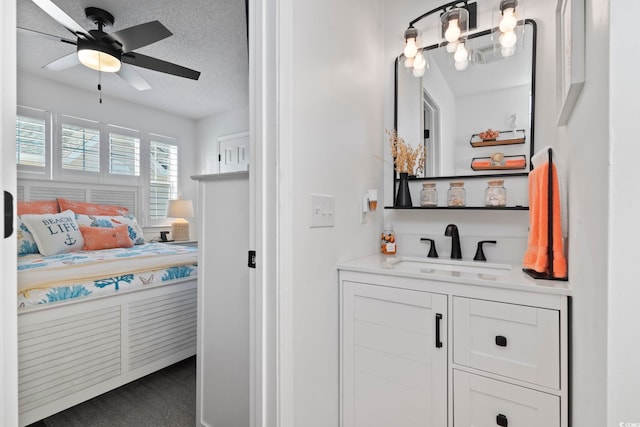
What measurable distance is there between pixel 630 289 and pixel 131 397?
8.14ft

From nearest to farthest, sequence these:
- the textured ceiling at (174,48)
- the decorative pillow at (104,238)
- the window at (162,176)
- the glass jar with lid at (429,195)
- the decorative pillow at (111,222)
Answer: the glass jar with lid at (429,195) < the textured ceiling at (174,48) < the decorative pillow at (104,238) < the decorative pillow at (111,222) < the window at (162,176)

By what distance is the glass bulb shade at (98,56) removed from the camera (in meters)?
2.21

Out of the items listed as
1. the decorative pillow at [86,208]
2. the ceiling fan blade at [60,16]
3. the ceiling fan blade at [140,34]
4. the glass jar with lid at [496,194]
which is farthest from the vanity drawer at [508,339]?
the decorative pillow at [86,208]

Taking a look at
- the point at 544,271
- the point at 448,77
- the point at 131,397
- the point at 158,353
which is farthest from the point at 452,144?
the point at 131,397

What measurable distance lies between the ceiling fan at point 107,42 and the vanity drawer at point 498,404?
263 centimetres

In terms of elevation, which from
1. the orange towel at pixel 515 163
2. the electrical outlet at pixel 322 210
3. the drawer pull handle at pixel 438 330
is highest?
the orange towel at pixel 515 163

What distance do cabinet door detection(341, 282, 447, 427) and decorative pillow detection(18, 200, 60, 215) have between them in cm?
314

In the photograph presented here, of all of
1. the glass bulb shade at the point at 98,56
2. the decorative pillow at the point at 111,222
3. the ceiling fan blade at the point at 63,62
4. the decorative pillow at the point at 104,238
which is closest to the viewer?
the glass bulb shade at the point at 98,56

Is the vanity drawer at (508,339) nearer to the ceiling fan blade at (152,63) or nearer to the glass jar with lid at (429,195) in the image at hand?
the glass jar with lid at (429,195)

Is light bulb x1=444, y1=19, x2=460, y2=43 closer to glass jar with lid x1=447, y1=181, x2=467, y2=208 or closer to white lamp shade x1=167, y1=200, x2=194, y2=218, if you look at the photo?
glass jar with lid x1=447, y1=181, x2=467, y2=208

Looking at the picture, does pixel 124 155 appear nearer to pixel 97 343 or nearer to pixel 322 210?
pixel 97 343

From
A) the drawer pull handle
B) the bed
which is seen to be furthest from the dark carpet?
the drawer pull handle

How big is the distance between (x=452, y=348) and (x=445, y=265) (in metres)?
0.53

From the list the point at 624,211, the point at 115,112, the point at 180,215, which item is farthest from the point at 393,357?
the point at 115,112
